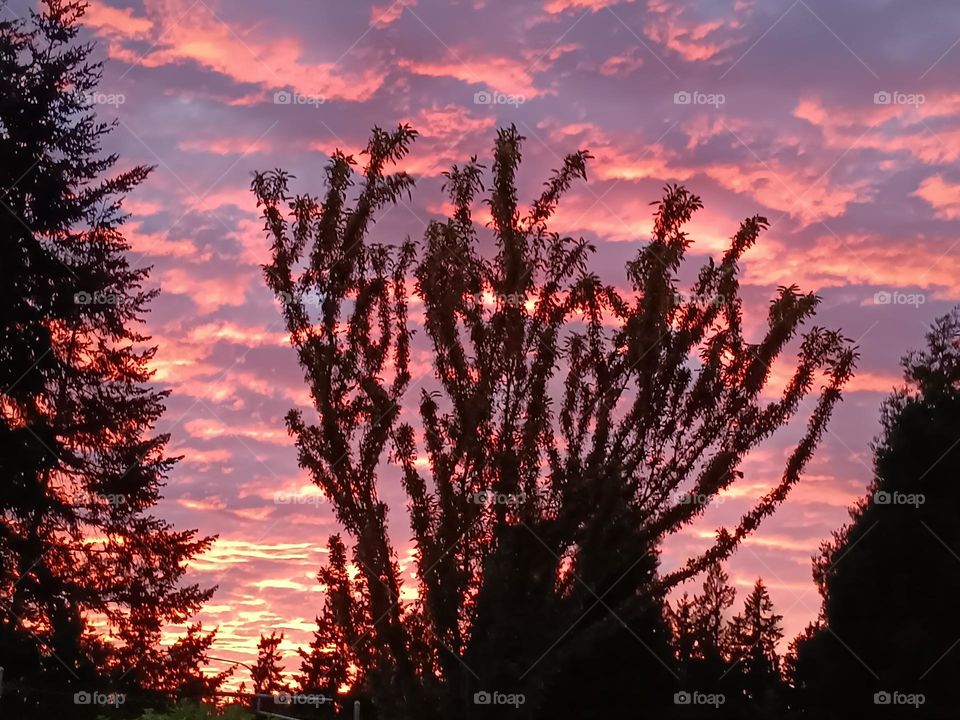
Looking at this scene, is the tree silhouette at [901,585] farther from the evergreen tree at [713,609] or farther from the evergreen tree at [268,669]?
the evergreen tree at [268,669]

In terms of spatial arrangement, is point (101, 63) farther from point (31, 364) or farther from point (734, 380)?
point (734, 380)

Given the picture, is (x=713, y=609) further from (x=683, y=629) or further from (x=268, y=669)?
(x=268, y=669)

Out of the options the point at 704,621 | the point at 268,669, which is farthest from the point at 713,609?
the point at 268,669

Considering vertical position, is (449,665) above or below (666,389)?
below

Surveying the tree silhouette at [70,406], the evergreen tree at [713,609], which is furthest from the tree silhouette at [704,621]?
the tree silhouette at [70,406]

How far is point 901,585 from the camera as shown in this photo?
732 inches

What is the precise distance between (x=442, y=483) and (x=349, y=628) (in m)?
2.87

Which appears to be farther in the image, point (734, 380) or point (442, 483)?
point (734, 380)

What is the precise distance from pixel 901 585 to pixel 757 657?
111 inches

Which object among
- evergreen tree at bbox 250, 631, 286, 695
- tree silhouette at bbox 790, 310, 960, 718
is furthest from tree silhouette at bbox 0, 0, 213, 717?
tree silhouette at bbox 790, 310, 960, 718

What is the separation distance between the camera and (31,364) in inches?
1145

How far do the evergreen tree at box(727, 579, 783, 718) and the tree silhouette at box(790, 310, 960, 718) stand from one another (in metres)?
0.58

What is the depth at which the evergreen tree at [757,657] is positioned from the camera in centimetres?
1847

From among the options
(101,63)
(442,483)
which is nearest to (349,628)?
(442,483)
